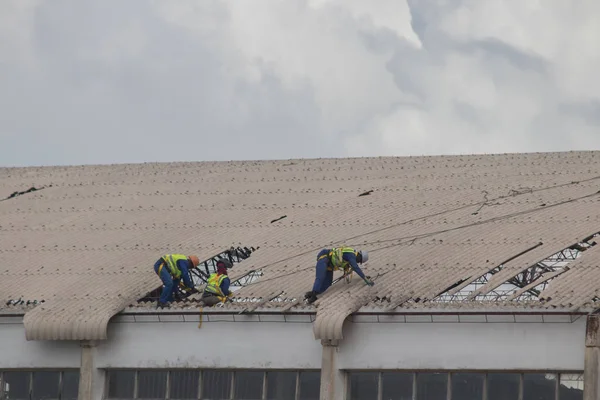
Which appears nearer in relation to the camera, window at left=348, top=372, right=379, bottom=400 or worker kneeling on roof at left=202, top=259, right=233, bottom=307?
window at left=348, top=372, right=379, bottom=400

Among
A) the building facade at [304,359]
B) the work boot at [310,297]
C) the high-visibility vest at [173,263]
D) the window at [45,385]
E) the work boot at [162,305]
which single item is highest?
the high-visibility vest at [173,263]

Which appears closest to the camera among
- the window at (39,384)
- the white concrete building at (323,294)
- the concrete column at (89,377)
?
the white concrete building at (323,294)

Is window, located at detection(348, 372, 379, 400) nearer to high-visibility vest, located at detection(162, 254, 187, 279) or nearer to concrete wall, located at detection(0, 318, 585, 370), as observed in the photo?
concrete wall, located at detection(0, 318, 585, 370)

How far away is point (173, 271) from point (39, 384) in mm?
4817

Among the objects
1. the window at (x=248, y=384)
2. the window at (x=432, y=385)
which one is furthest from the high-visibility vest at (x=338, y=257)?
the window at (x=432, y=385)

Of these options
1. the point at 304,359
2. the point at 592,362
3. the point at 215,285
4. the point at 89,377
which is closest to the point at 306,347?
the point at 304,359

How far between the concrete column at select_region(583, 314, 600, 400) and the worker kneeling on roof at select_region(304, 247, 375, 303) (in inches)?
237

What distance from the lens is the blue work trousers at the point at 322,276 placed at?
3300cm

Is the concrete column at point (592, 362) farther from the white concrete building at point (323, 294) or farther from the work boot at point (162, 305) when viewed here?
the work boot at point (162, 305)

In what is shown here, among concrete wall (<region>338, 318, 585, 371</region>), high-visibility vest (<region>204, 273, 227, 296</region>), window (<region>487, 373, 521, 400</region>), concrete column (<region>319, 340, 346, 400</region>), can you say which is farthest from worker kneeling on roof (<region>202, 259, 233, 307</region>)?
window (<region>487, 373, 521, 400</region>)

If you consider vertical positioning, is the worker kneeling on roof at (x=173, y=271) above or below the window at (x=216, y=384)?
above

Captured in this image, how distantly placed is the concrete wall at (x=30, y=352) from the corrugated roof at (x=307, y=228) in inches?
25.6

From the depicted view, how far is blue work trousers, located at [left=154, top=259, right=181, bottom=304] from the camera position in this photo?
112 ft

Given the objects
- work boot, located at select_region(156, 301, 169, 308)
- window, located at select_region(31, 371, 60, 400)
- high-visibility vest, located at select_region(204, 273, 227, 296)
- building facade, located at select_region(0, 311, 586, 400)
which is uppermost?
high-visibility vest, located at select_region(204, 273, 227, 296)
